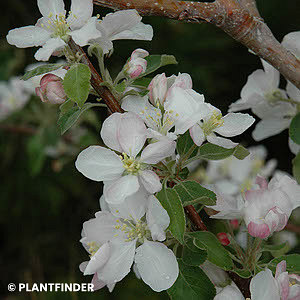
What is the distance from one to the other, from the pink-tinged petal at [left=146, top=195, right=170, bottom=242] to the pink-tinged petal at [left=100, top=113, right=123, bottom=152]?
0.29 ft

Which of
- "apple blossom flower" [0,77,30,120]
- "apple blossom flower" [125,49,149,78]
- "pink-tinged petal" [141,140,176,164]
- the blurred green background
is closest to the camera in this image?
"pink-tinged petal" [141,140,176,164]

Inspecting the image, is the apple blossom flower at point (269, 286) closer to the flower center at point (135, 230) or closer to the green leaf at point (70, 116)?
the flower center at point (135, 230)

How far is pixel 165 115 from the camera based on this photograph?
0.66 m

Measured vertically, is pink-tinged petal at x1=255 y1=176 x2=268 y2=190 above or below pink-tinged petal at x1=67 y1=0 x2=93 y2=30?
below

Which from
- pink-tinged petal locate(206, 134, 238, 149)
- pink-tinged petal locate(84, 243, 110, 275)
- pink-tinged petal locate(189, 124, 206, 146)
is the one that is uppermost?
pink-tinged petal locate(189, 124, 206, 146)

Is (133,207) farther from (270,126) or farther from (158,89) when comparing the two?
(270,126)

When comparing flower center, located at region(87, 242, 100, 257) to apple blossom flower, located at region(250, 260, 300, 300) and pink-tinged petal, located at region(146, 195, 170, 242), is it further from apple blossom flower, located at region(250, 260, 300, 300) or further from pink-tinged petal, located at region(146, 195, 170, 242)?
apple blossom flower, located at region(250, 260, 300, 300)

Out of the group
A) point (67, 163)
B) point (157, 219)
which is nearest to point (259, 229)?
point (157, 219)

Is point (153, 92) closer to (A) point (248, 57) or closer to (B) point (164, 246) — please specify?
(B) point (164, 246)

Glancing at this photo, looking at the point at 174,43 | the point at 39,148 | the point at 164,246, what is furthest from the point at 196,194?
the point at 174,43

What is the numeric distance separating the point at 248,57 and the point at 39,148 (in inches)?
57.5

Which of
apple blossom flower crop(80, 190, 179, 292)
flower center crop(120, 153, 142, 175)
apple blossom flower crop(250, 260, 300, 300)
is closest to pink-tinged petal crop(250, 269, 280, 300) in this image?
apple blossom flower crop(250, 260, 300, 300)

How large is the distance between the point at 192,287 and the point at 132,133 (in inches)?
9.0

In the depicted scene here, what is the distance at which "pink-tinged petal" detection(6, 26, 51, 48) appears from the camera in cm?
68
